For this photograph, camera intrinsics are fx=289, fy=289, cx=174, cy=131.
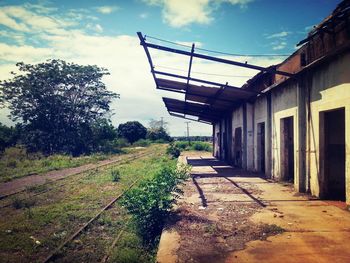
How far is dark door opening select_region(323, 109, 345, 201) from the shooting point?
7.45 meters

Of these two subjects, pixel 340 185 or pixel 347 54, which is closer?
pixel 347 54

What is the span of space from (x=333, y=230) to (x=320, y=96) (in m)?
3.70

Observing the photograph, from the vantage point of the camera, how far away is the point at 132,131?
7131cm

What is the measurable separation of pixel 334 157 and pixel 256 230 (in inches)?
156

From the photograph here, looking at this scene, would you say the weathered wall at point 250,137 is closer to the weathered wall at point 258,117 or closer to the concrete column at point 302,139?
the weathered wall at point 258,117

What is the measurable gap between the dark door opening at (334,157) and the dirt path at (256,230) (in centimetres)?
73

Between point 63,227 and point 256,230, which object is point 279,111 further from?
point 63,227

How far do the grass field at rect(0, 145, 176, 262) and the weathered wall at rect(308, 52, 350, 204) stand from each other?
4.86 meters

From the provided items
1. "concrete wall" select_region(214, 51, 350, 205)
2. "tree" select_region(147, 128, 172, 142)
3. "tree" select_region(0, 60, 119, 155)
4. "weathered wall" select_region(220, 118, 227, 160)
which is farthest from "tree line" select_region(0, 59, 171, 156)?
"tree" select_region(147, 128, 172, 142)

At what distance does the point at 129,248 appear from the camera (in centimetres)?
525

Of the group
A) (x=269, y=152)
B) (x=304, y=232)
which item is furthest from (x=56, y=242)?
(x=269, y=152)

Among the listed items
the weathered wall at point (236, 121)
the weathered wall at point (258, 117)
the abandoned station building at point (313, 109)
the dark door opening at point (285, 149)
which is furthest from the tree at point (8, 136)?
the dark door opening at point (285, 149)

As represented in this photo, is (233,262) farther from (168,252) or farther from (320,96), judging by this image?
(320,96)

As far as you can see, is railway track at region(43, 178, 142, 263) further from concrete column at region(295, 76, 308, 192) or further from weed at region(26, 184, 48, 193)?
concrete column at region(295, 76, 308, 192)
